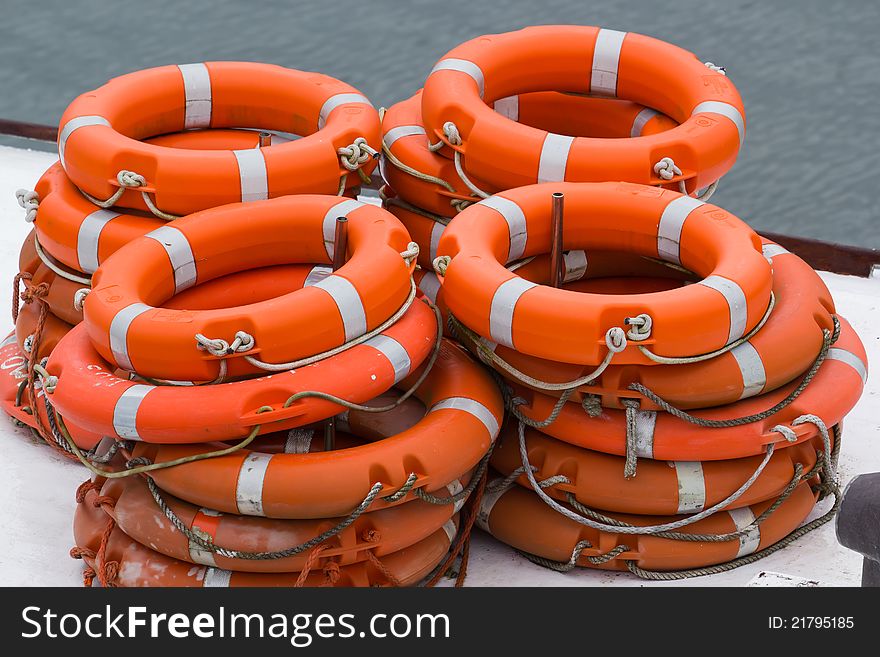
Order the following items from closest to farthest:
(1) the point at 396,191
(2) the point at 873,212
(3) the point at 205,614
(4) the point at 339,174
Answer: (3) the point at 205,614
(4) the point at 339,174
(1) the point at 396,191
(2) the point at 873,212

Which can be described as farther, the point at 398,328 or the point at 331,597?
the point at 398,328

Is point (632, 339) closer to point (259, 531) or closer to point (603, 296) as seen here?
point (603, 296)

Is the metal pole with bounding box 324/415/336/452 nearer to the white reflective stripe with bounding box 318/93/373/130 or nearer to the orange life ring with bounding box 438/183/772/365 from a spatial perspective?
the orange life ring with bounding box 438/183/772/365

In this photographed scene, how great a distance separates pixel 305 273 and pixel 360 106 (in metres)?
0.62

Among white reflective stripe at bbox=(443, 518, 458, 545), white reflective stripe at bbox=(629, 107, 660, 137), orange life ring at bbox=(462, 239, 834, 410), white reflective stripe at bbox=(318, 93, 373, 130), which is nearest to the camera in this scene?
orange life ring at bbox=(462, 239, 834, 410)

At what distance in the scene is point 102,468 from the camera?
118 inches

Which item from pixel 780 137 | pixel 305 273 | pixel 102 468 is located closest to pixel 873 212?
pixel 780 137

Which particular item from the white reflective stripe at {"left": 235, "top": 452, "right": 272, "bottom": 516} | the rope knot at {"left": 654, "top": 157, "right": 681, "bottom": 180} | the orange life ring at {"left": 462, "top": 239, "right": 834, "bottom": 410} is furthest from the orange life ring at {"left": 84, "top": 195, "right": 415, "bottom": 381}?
the rope knot at {"left": 654, "top": 157, "right": 681, "bottom": 180}

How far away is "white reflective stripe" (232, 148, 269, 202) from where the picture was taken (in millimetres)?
3418

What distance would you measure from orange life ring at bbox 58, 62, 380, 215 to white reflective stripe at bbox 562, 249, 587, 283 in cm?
60

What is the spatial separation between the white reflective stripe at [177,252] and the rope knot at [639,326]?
1.10 m

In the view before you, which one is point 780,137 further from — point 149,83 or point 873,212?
point 149,83

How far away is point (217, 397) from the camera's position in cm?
281

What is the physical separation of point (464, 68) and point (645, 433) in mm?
1327
